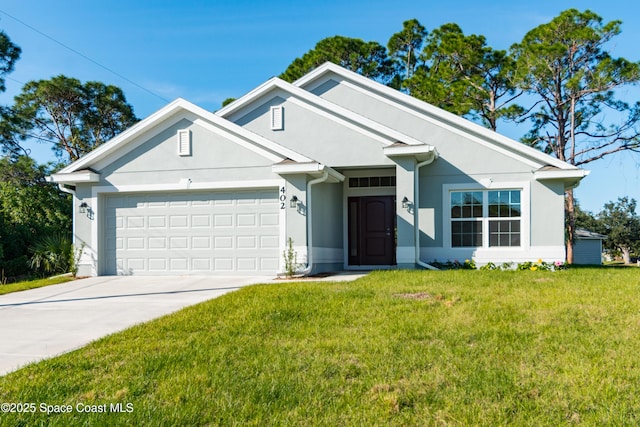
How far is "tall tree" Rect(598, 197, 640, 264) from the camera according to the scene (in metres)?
44.8

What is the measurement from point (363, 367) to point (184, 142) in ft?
30.7

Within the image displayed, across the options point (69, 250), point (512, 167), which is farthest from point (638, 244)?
point (69, 250)

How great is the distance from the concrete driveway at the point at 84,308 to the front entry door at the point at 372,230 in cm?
423

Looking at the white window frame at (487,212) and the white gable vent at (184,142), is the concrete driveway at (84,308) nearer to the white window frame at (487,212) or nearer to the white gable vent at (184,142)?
the white gable vent at (184,142)

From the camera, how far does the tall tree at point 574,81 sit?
71.7 feet

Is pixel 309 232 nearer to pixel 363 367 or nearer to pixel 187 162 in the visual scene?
pixel 187 162

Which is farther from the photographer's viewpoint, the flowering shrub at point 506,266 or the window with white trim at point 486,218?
the window with white trim at point 486,218

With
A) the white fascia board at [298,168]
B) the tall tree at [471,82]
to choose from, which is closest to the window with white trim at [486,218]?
the white fascia board at [298,168]

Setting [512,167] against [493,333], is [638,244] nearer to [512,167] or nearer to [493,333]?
[512,167]

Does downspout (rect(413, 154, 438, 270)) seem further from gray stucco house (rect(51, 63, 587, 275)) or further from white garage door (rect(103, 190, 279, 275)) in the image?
white garage door (rect(103, 190, 279, 275))

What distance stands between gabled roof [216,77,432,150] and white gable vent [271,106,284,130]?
54 cm

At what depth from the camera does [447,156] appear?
14133 mm

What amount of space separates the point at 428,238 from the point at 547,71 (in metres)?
13.1

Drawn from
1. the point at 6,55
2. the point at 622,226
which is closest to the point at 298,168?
the point at 6,55
